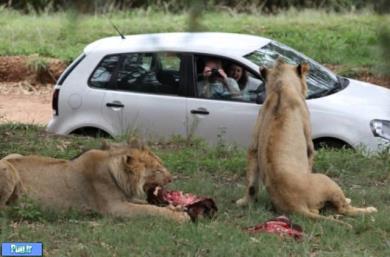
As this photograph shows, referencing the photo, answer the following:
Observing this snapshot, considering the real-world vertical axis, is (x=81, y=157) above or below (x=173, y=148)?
above

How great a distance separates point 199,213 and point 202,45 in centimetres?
391

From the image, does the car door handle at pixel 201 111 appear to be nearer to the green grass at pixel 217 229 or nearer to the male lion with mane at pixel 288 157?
the green grass at pixel 217 229

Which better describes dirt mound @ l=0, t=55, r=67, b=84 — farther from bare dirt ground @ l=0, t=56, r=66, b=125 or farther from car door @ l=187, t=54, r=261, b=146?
car door @ l=187, t=54, r=261, b=146

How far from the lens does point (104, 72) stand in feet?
31.5

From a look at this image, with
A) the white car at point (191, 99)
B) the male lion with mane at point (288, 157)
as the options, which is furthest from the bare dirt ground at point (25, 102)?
the male lion with mane at point (288, 157)

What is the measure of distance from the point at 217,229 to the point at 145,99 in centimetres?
431

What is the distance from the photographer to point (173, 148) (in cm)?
847

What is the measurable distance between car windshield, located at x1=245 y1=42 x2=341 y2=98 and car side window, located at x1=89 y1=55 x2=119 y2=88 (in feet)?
5.07

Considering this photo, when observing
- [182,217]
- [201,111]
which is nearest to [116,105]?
[201,111]

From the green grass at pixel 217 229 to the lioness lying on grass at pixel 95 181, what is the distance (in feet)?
0.33

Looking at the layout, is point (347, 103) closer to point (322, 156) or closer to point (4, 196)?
point (322, 156)

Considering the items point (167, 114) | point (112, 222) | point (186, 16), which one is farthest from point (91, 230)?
point (167, 114)
